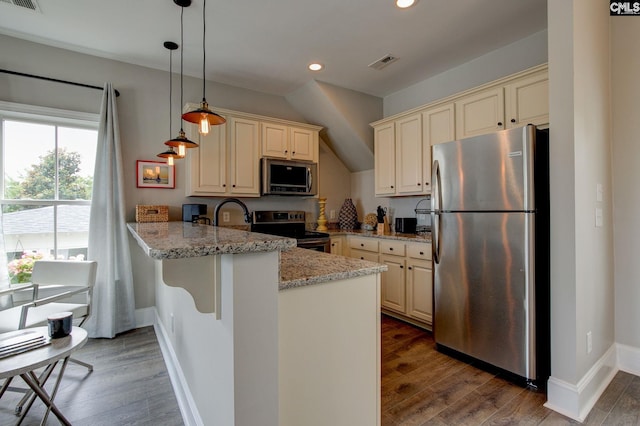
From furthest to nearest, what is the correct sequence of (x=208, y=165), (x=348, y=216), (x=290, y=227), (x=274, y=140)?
(x=348, y=216), (x=290, y=227), (x=274, y=140), (x=208, y=165)

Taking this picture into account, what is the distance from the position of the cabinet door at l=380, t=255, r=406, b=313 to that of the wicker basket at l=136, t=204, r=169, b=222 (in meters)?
2.33

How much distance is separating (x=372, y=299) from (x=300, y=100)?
3259mm

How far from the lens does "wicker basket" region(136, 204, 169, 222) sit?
305 centimetres

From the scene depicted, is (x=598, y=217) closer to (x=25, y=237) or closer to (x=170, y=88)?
(x=170, y=88)

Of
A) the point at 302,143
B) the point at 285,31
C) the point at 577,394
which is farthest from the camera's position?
the point at 302,143

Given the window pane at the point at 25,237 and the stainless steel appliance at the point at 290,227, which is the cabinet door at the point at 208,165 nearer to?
the stainless steel appliance at the point at 290,227

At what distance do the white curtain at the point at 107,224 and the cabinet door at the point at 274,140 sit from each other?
1462 millimetres

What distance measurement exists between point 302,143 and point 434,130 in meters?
1.58

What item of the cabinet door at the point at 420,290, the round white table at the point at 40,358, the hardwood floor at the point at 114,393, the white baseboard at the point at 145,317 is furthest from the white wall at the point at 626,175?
the white baseboard at the point at 145,317

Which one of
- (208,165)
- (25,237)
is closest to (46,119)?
(25,237)

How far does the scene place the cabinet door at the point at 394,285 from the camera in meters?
3.21

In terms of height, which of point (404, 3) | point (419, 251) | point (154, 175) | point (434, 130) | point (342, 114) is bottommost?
point (419, 251)

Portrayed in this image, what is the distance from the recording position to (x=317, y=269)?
4.27ft

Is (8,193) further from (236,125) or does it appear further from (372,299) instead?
(372,299)
